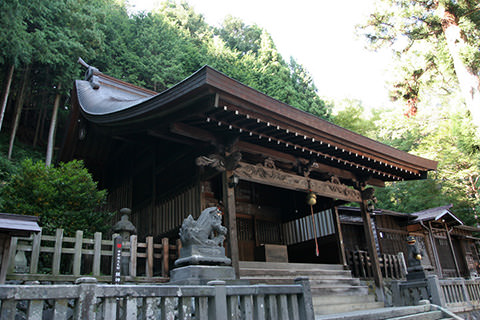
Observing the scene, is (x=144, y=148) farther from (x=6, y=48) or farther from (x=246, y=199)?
(x=6, y=48)

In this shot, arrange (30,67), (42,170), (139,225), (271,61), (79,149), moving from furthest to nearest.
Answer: (271,61), (30,67), (79,149), (139,225), (42,170)

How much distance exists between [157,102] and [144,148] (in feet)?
12.6

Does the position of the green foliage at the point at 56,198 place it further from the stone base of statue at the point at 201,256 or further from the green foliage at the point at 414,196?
the green foliage at the point at 414,196

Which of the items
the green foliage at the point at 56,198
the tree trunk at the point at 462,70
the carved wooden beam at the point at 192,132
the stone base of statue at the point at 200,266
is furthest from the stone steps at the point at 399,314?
the tree trunk at the point at 462,70

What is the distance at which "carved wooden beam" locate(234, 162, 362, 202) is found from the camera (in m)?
7.70

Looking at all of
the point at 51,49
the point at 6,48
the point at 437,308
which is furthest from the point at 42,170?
the point at 51,49

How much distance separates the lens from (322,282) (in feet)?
27.1

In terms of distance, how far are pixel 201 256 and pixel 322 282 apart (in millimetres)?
4413

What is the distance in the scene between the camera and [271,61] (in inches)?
1144

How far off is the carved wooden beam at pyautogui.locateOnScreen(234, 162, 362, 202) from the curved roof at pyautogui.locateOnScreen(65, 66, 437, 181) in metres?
0.59

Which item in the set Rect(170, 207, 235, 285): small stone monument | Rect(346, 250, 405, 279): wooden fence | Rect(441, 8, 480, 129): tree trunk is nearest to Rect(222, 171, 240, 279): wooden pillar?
Rect(170, 207, 235, 285): small stone monument

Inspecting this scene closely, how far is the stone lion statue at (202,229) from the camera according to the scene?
5.11m

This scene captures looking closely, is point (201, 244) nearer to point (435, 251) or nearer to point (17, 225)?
point (17, 225)

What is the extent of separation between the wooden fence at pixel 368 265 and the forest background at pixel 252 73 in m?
5.77
